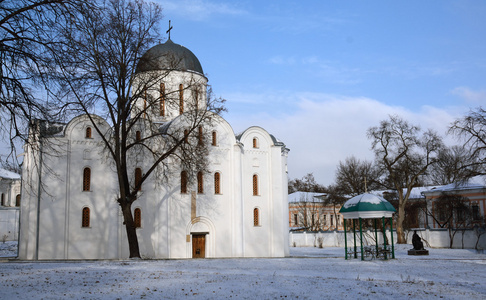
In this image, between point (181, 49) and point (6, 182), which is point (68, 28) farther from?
point (6, 182)

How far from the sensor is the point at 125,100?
22078 millimetres

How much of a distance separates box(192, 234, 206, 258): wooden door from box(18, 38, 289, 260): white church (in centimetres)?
6

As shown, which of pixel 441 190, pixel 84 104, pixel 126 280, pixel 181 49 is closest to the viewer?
pixel 126 280

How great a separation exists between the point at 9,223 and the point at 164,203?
105 feet

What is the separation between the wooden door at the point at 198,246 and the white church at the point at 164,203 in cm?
6

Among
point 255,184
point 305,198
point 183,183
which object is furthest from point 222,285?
point 305,198

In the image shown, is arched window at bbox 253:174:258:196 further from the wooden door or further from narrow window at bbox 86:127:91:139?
narrow window at bbox 86:127:91:139

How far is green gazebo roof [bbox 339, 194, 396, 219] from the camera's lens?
2336cm

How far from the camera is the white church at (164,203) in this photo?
26.4m

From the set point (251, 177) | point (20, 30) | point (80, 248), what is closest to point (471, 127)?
point (251, 177)

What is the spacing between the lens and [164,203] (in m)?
28.3

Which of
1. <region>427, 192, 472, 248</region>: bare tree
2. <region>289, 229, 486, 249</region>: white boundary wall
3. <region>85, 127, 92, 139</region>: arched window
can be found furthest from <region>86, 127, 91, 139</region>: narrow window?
<region>427, 192, 472, 248</region>: bare tree

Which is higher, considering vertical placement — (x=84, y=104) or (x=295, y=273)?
(x=84, y=104)

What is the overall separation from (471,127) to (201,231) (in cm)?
1722
